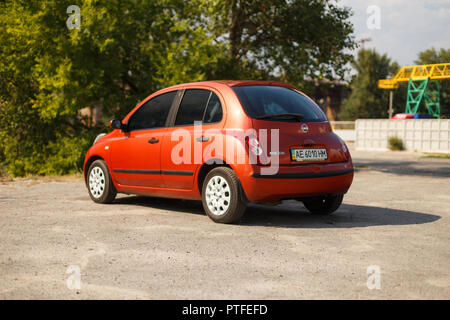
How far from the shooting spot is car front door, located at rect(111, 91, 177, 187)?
7.38 m

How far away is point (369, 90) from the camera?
64562 millimetres

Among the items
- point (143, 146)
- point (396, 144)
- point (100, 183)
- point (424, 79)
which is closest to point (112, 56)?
point (100, 183)

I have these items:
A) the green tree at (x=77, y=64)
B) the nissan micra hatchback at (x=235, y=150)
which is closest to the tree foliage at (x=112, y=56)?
the green tree at (x=77, y=64)

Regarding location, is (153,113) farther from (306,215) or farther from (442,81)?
(442,81)

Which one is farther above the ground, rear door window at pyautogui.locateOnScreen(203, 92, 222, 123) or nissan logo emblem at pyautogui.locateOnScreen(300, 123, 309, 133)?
rear door window at pyautogui.locateOnScreen(203, 92, 222, 123)

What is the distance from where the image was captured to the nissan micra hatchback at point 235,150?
6.10m

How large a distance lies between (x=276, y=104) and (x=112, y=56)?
8.78 metres

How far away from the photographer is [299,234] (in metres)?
5.88

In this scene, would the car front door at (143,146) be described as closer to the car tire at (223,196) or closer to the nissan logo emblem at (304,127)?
the car tire at (223,196)

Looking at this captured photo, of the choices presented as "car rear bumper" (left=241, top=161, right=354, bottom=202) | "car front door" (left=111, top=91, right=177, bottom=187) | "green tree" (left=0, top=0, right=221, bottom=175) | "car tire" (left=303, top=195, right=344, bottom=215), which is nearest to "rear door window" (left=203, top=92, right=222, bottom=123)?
"car front door" (left=111, top=91, right=177, bottom=187)

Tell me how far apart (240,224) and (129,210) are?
1.92 m

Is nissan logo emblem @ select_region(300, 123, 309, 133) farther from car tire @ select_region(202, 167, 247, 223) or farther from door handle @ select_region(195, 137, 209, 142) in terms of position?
door handle @ select_region(195, 137, 209, 142)

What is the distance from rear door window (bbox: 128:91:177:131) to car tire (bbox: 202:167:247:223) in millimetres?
Result: 1371
